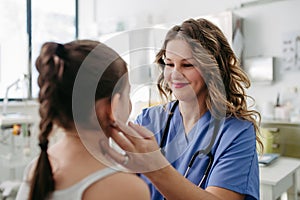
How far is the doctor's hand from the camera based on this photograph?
533 mm

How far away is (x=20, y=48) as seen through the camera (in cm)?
289

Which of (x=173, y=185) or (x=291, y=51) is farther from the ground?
(x=291, y=51)

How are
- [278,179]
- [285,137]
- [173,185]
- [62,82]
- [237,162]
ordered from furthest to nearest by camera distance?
[285,137] → [278,179] → [237,162] → [173,185] → [62,82]

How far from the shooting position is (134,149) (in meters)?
0.54

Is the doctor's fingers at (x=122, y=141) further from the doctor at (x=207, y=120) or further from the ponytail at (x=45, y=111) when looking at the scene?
the doctor at (x=207, y=120)

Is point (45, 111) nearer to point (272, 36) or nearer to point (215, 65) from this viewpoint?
point (215, 65)

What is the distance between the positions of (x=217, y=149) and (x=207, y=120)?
0.13 m

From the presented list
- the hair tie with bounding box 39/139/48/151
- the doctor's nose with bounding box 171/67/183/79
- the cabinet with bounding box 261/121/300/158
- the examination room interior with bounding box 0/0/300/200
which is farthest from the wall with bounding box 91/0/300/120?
the hair tie with bounding box 39/139/48/151

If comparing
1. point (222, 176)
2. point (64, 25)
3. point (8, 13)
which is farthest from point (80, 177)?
point (64, 25)

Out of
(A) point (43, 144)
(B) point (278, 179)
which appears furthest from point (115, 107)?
(B) point (278, 179)

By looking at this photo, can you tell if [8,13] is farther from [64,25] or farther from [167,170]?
[167,170]

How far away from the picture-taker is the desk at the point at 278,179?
1359 millimetres

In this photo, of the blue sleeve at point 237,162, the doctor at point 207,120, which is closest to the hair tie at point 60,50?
the doctor at point 207,120

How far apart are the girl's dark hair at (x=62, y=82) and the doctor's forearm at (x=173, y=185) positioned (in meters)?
0.18
